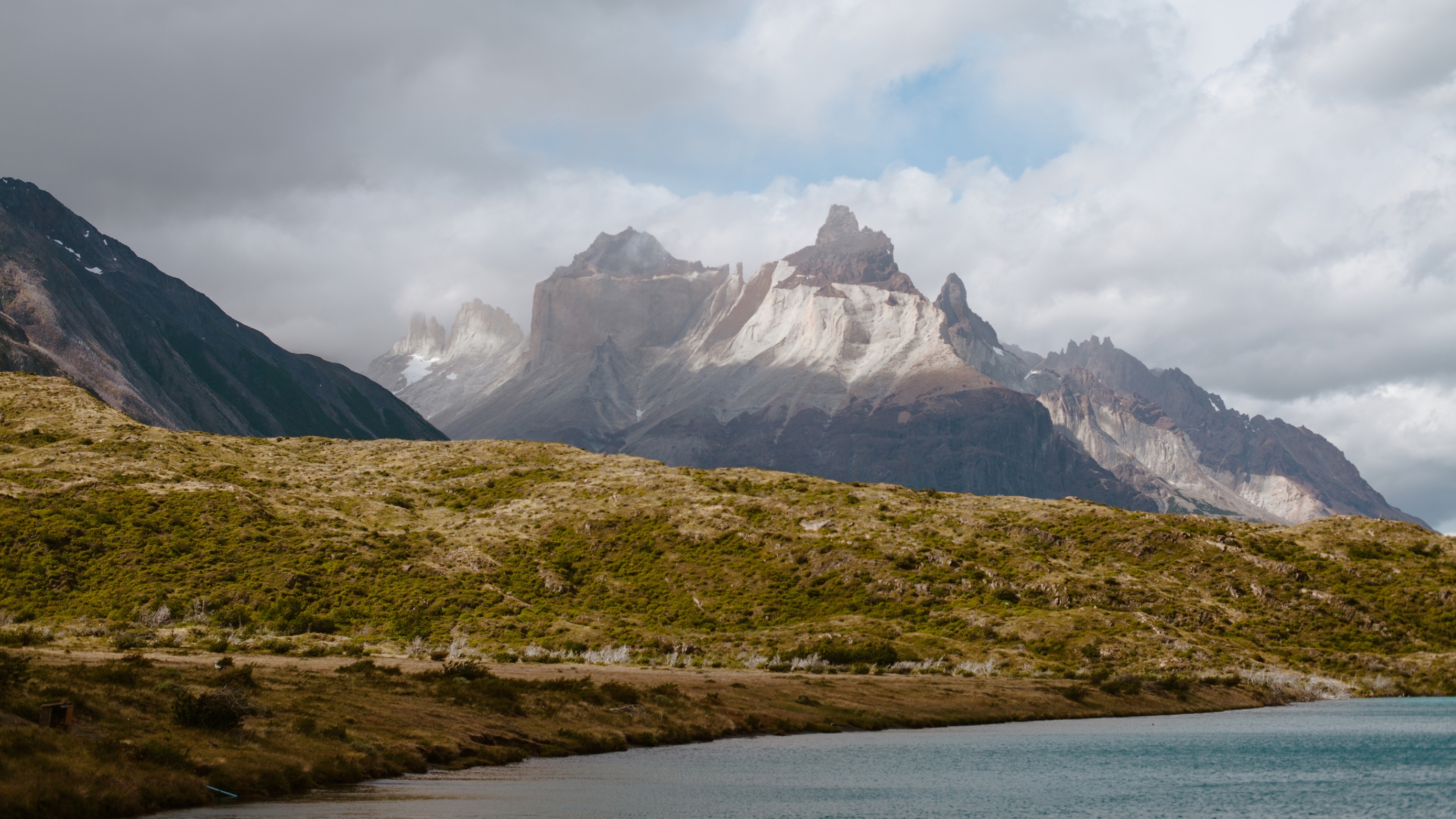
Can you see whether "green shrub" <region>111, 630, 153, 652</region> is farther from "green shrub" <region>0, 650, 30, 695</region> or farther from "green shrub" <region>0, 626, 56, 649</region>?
"green shrub" <region>0, 650, 30, 695</region>

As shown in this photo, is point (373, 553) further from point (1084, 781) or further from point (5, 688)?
point (1084, 781)

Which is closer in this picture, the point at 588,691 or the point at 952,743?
the point at 952,743

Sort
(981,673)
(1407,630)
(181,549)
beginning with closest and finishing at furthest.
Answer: (981,673)
(1407,630)
(181,549)

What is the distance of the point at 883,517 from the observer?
12244 cm

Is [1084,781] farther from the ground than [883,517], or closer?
closer

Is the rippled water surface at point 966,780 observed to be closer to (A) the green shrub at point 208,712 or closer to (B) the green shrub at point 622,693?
(A) the green shrub at point 208,712

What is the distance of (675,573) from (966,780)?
68.5 metres

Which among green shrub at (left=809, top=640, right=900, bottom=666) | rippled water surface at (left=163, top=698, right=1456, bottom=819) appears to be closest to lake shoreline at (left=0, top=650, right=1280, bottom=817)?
rippled water surface at (left=163, top=698, right=1456, bottom=819)

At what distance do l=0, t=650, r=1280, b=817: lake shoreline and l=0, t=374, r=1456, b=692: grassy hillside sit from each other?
408 inches

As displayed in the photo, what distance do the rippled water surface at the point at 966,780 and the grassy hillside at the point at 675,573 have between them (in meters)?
31.4

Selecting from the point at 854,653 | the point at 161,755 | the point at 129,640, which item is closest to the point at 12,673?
the point at 161,755

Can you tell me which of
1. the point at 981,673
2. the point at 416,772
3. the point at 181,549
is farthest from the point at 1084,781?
the point at 181,549

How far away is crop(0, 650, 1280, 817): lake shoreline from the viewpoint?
29.3 meters

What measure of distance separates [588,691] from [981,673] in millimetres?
37974
